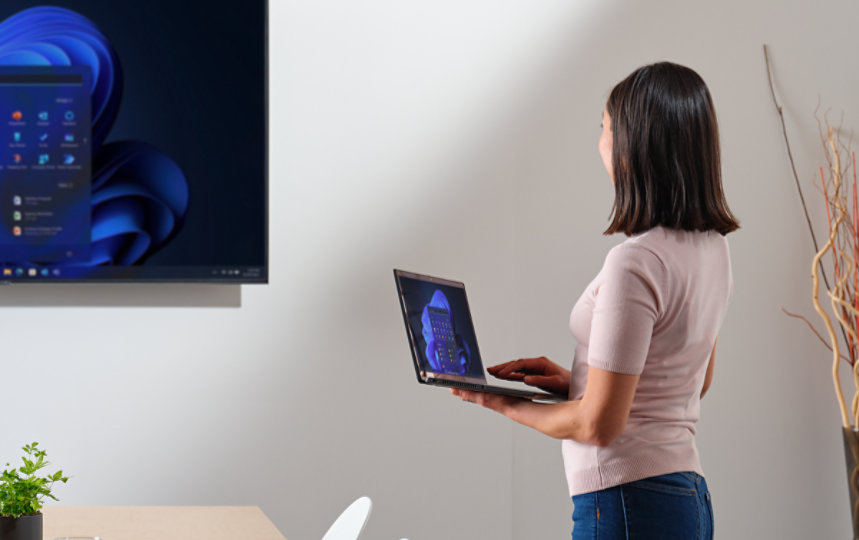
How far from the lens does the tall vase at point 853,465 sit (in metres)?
2.57

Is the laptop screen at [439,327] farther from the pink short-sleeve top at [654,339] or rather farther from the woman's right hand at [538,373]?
the pink short-sleeve top at [654,339]

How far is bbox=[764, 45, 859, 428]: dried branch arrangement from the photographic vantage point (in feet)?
8.64

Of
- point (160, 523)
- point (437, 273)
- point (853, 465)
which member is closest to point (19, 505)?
point (160, 523)

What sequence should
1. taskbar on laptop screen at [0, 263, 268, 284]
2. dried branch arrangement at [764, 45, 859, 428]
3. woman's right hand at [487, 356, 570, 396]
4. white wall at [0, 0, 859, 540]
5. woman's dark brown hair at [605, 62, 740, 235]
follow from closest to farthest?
woman's dark brown hair at [605, 62, 740, 235] → woman's right hand at [487, 356, 570, 396] → taskbar on laptop screen at [0, 263, 268, 284] → white wall at [0, 0, 859, 540] → dried branch arrangement at [764, 45, 859, 428]

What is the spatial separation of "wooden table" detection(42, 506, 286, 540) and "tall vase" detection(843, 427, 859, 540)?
5.72ft

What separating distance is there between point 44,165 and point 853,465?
2.50 meters

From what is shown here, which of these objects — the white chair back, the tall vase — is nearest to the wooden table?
the white chair back

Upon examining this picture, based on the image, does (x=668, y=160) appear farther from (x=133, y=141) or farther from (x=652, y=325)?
(x=133, y=141)

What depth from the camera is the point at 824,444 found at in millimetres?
2807

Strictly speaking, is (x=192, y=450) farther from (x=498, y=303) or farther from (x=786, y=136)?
(x=786, y=136)

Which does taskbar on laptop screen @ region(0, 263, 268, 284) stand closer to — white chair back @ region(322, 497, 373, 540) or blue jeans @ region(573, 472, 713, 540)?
white chair back @ region(322, 497, 373, 540)

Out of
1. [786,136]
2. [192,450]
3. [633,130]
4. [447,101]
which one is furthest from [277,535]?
[786,136]

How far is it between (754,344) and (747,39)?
0.99 metres

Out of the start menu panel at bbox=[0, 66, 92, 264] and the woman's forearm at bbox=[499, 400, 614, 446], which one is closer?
the woman's forearm at bbox=[499, 400, 614, 446]
